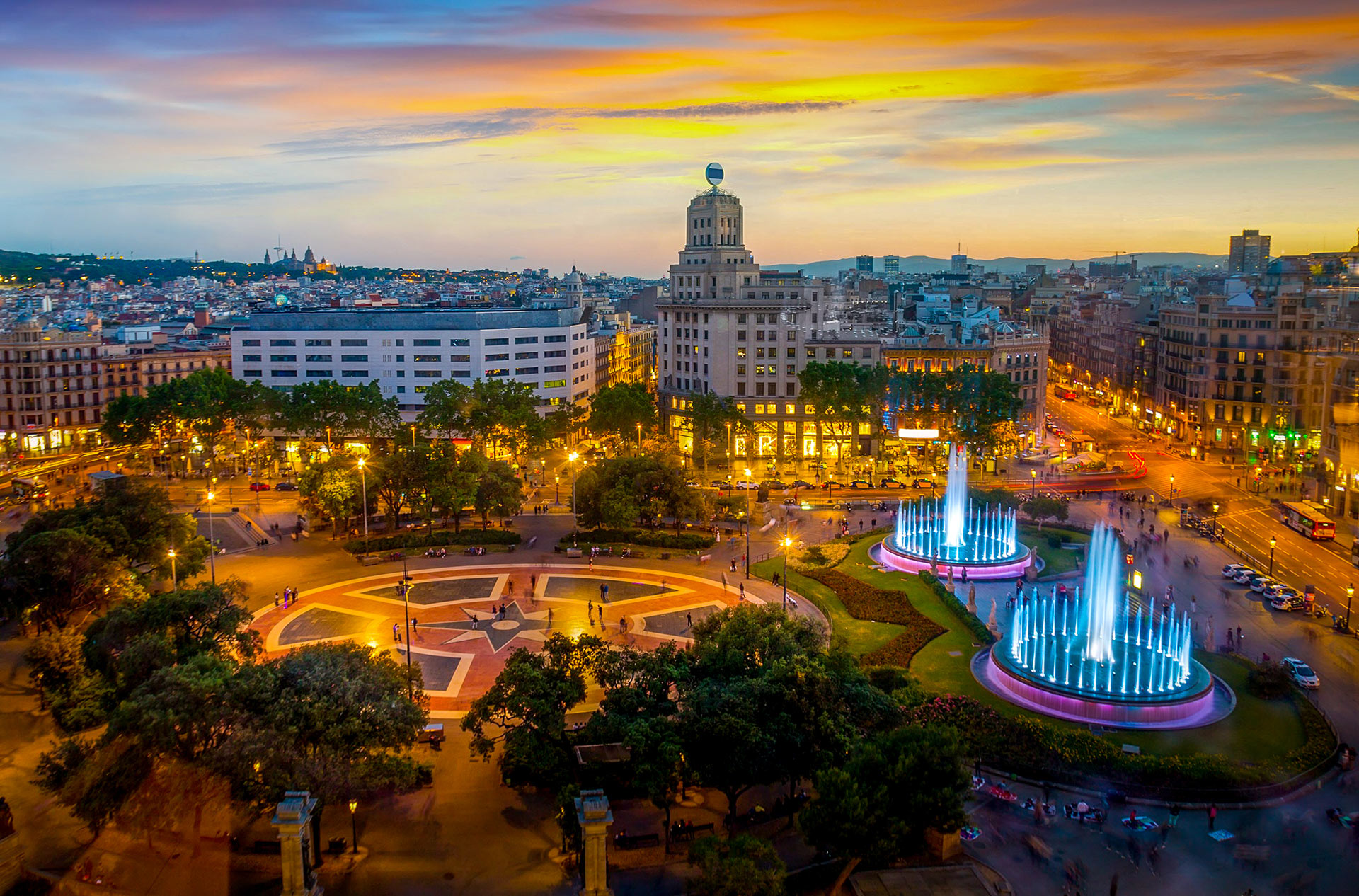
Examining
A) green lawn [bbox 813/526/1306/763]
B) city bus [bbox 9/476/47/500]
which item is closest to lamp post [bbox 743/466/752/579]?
green lawn [bbox 813/526/1306/763]

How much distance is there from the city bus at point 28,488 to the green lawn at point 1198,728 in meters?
79.5

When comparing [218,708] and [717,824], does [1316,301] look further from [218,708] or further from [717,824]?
[218,708]

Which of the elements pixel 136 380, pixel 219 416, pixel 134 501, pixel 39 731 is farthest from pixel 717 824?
pixel 136 380

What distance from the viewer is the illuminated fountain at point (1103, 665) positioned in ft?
149

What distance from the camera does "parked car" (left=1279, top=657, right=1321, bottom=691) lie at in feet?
161

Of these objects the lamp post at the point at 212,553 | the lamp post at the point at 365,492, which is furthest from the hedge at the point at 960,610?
the lamp post at the point at 212,553

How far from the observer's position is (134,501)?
2347 inches

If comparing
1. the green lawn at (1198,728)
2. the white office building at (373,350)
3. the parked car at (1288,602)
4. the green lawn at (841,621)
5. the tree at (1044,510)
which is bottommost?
the green lawn at (1198,728)

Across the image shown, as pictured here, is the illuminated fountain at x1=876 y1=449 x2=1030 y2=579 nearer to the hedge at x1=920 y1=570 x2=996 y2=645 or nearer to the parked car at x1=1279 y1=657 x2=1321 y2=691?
the hedge at x1=920 y1=570 x2=996 y2=645

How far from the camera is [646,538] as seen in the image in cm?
7788

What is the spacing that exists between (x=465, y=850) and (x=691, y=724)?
9.17 meters

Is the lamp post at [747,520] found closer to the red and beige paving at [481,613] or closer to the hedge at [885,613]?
the red and beige paving at [481,613]

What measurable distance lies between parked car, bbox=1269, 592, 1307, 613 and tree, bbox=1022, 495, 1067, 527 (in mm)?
19824

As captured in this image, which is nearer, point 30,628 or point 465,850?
point 465,850
